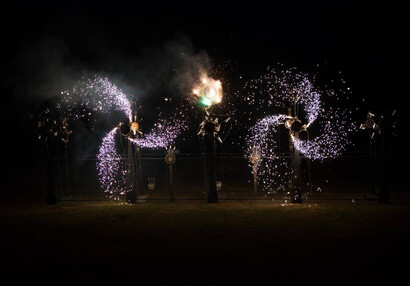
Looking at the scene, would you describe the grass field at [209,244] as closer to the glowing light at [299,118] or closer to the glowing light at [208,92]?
the glowing light at [208,92]

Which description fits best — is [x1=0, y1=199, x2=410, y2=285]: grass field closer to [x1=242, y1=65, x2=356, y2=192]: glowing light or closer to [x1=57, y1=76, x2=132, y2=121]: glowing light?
[x1=57, y1=76, x2=132, y2=121]: glowing light

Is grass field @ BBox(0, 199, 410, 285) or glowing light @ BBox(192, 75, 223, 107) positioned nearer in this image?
grass field @ BBox(0, 199, 410, 285)

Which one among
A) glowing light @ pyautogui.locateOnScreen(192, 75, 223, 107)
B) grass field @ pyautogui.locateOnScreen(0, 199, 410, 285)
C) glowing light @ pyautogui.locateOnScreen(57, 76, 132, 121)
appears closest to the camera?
grass field @ pyautogui.locateOnScreen(0, 199, 410, 285)

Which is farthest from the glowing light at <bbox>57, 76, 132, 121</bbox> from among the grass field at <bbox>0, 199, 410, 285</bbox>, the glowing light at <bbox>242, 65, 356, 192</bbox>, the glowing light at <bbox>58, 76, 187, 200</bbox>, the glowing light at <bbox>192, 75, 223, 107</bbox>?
the glowing light at <bbox>242, 65, 356, 192</bbox>

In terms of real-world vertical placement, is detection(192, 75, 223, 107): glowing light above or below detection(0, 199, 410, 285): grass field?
above

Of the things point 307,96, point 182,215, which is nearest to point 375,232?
point 182,215

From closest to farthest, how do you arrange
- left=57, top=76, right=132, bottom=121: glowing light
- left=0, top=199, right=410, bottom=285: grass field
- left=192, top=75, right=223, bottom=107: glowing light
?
left=0, top=199, right=410, bottom=285: grass field < left=192, top=75, right=223, bottom=107: glowing light < left=57, top=76, right=132, bottom=121: glowing light

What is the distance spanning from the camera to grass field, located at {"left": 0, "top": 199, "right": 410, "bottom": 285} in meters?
6.51

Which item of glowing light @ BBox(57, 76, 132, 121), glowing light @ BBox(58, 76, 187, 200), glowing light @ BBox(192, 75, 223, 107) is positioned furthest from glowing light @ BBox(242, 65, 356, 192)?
glowing light @ BBox(57, 76, 132, 121)

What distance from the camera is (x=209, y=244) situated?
841 cm

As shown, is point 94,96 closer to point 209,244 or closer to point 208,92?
point 208,92

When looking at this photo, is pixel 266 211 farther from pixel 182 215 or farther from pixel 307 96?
pixel 307 96

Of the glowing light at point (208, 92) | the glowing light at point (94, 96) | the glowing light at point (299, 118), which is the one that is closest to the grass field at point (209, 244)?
the glowing light at point (208, 92)

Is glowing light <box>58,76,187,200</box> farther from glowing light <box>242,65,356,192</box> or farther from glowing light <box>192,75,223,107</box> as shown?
glowing light <box>242,65,356,192</box>
